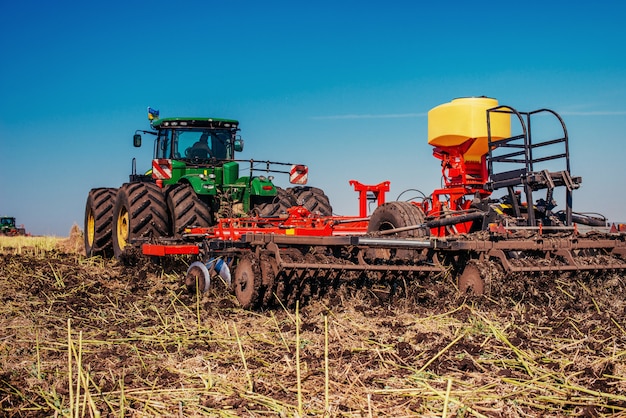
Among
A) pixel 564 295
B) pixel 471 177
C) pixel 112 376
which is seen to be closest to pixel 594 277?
pixel 564 295

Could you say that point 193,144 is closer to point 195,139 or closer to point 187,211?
point 195,139

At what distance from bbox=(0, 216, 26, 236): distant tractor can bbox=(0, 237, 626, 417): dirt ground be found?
28.7 meters

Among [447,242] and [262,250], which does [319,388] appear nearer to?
[262,250]

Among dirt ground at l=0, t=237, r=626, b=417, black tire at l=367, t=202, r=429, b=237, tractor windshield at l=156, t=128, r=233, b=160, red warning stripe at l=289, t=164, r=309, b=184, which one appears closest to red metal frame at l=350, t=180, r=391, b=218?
black tire at l=367, t=202, r=429, b=237

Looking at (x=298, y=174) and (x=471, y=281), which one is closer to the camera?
(x=471, y=281)

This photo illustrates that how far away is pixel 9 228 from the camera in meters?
33.4

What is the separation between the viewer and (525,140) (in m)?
7.55

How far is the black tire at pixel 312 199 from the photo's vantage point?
10438 millimetres

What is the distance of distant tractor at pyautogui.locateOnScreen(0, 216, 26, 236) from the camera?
32.8 metres

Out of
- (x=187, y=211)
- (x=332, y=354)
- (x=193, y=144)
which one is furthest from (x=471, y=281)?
(x=193, y=144)

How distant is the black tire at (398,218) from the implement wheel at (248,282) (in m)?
1.91

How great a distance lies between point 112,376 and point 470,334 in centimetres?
253

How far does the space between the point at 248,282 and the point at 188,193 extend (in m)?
3.44

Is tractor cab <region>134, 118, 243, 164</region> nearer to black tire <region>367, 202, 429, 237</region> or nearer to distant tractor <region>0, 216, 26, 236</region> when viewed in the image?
black tire <region>367, 202, 429, 237</region>
